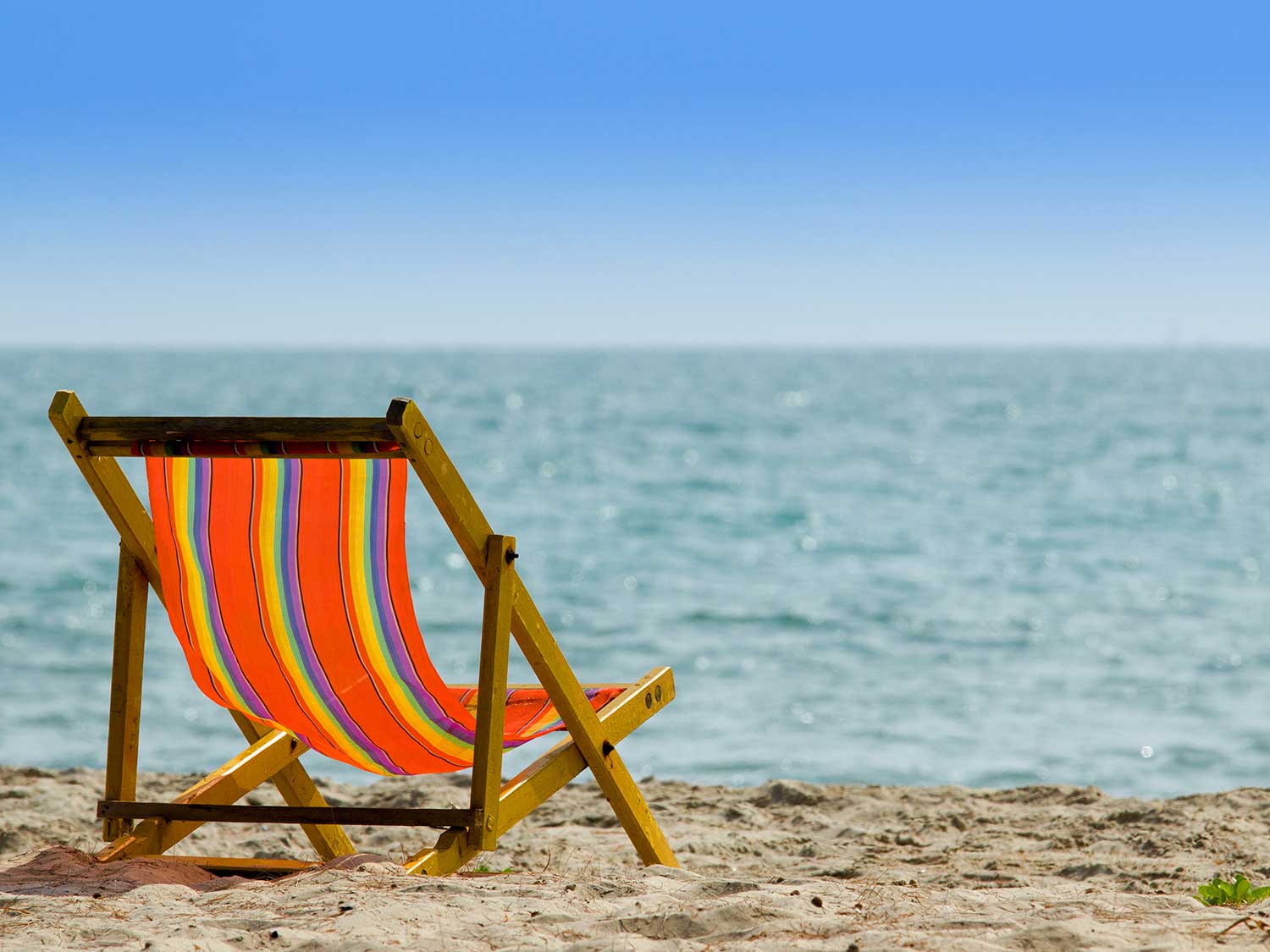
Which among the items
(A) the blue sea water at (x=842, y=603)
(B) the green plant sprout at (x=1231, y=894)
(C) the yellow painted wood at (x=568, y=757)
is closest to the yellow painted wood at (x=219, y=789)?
(C) the yellow painted wood at (x=568, y=757)

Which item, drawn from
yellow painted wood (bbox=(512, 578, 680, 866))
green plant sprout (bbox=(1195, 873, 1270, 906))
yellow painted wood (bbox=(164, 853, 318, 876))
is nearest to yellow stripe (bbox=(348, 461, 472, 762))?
yellow painted wood (bbox=(512, 578, 680, 866))

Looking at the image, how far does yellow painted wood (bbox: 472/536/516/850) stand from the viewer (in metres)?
2.84

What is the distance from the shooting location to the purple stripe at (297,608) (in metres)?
2.83

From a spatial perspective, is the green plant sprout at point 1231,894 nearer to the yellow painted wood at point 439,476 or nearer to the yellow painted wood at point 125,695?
the yellow painted wood at point 439,476

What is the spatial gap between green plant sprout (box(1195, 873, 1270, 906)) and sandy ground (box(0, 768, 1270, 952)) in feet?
0.30

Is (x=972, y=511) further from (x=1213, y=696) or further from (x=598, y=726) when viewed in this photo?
(x=598, y=726)

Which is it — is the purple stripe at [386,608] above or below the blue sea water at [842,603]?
above

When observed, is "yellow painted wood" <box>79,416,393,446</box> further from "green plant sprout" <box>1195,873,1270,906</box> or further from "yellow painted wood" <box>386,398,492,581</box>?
"green plant sprout" <box>1195,873,1270,906</box>

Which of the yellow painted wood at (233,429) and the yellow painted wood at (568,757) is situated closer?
the yellow painted wood at (233,429)

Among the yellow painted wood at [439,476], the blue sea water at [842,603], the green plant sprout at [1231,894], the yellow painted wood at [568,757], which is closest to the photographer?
the yellow painted wood at [439,476]

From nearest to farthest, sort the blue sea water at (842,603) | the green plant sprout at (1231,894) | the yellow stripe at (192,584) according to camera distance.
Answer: the green plant sprout at (1231,894)
the yellow stripe at (192,584)
the blue sea water at (842,603)

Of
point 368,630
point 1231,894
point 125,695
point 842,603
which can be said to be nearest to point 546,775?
point 368,630

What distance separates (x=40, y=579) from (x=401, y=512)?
10426 millimetres

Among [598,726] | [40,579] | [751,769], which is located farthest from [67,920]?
[40,579]
